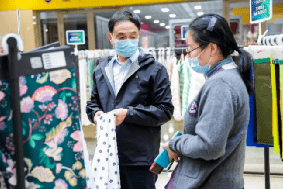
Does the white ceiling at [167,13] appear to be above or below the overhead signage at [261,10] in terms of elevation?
above

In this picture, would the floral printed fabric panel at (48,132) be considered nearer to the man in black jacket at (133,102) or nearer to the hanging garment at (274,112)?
the man in black jacket at (133,102)

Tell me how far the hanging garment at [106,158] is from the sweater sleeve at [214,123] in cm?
59

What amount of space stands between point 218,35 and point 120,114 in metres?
0.75

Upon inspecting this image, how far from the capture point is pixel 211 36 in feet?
4.52

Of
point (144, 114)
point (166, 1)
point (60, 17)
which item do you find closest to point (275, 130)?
point (144, 114)

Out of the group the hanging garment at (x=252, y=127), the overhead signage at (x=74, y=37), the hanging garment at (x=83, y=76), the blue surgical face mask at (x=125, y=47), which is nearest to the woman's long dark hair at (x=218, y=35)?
the blue surgical face mask at (x=125, y=47)

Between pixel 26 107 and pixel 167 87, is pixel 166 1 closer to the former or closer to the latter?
pixel 167 87

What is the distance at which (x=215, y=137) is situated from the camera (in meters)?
1.22

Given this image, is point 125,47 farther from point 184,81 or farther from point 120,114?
point 184,81

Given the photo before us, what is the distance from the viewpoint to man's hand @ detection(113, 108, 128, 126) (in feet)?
5.89

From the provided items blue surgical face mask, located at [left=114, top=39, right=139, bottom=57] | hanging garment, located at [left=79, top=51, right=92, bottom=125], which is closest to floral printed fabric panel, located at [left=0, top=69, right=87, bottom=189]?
blue surgical face mask, located at [left=114, top=39, right=139, bottom=57]

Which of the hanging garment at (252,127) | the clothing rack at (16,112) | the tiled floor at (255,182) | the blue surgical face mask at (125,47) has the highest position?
the blue surgical face mask at (125,47)

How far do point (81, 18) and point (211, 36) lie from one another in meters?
6.54

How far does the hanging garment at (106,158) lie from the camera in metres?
1.70
